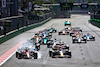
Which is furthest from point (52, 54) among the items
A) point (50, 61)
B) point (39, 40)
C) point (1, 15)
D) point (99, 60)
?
point (1, 15)

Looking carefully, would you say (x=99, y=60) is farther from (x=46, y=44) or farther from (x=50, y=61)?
(x=46, y=44)

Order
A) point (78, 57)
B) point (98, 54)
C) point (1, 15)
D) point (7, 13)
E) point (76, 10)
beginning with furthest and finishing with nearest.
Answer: point (76, 10), point (7, 13), point (1, 15), point (98, 54), point (78, 57)

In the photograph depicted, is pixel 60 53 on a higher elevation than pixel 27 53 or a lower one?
lower

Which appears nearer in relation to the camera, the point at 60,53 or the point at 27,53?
the point at 27,53

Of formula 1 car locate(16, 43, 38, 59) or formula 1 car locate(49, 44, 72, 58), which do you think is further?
formula 1 car locate(49, 44, 72, 58)

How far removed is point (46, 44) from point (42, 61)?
10521mm

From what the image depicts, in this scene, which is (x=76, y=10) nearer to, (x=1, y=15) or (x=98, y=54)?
(x=1, y=15)

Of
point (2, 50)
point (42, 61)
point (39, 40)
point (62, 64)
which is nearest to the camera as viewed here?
point (62, 64)

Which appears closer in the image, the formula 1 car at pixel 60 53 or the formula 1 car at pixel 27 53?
the formula 1 car at pixel 27 53

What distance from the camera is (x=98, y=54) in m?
26.8

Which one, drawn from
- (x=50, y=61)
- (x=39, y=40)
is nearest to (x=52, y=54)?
(x=50, y=61)

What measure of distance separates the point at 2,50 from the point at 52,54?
9.09 metres

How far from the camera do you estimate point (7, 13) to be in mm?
81250

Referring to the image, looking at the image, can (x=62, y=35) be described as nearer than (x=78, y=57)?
No
